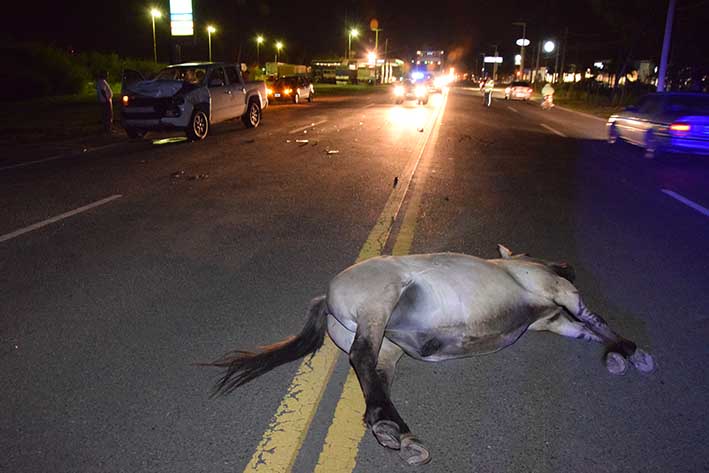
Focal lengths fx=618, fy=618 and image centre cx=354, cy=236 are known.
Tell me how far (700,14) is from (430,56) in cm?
4390

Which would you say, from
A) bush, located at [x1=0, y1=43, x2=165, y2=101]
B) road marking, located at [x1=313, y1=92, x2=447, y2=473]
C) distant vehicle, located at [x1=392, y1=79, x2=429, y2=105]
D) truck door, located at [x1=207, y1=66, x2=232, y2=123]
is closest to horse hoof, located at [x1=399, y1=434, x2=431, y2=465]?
road marking, located at [x1=313, y1=92, x2=447, y2=473]

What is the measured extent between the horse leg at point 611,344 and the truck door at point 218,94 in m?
15.3

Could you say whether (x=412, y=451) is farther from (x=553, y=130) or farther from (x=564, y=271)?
(x=553, y=130)

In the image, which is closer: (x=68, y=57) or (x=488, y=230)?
(x=488, y=230)

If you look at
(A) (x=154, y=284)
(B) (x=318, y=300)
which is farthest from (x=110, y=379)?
(A) (x=154, y=284)

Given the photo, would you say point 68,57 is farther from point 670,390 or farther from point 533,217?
point 670,390

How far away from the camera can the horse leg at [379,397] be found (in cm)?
271

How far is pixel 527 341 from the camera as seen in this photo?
429 cm

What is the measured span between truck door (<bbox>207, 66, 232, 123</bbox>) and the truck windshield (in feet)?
0.94

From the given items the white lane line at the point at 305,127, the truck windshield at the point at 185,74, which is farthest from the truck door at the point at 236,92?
the white lane line at the point at 305,127

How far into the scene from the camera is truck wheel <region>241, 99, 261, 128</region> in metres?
20.2

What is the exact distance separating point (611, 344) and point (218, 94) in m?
15.8

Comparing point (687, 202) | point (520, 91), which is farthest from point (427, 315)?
point (520, 91)

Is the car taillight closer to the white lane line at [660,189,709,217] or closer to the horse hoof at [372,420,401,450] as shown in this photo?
the white lane line at [660,189,709,217]
